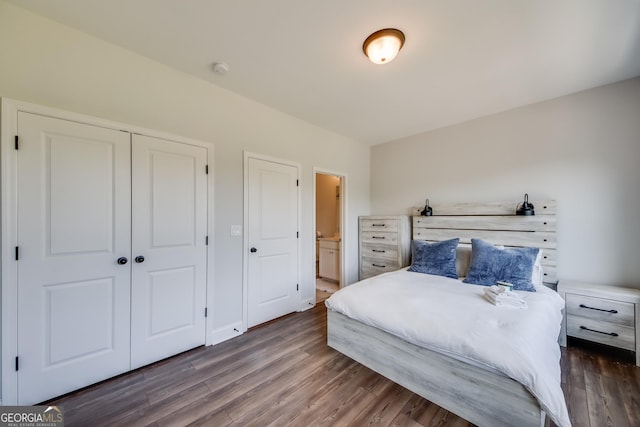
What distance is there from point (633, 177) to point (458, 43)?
7.45 ft

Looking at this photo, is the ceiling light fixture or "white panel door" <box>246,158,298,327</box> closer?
the ceiling light fixture

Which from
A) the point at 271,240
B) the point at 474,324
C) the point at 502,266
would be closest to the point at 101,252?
the point at 271,240

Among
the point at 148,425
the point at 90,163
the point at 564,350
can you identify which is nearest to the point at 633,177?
the point at 564,350

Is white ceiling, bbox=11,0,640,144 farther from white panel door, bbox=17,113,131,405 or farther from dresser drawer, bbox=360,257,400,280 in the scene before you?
dresser drawer, bbox=360,257,400,280

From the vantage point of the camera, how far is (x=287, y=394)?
5.83ft

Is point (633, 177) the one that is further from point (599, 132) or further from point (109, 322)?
point (109, 322)

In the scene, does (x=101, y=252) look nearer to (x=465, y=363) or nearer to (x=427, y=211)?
(x=465, y=363)

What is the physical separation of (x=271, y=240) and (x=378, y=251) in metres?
1.85

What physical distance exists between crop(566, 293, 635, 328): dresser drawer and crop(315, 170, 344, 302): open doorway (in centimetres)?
269

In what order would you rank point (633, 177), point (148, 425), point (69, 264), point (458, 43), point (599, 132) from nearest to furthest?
1. point (148, 425)
2. point (69, 264)
3. point (458, 43)
4. point (633, 177)
5. point (599, 132)

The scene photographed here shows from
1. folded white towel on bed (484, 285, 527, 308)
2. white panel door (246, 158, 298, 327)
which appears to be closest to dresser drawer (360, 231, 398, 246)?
white panel door (246, 158, 298, 327)

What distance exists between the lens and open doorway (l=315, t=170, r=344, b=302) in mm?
4113

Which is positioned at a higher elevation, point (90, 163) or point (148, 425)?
point (90, 163)

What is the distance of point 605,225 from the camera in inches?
97.3
